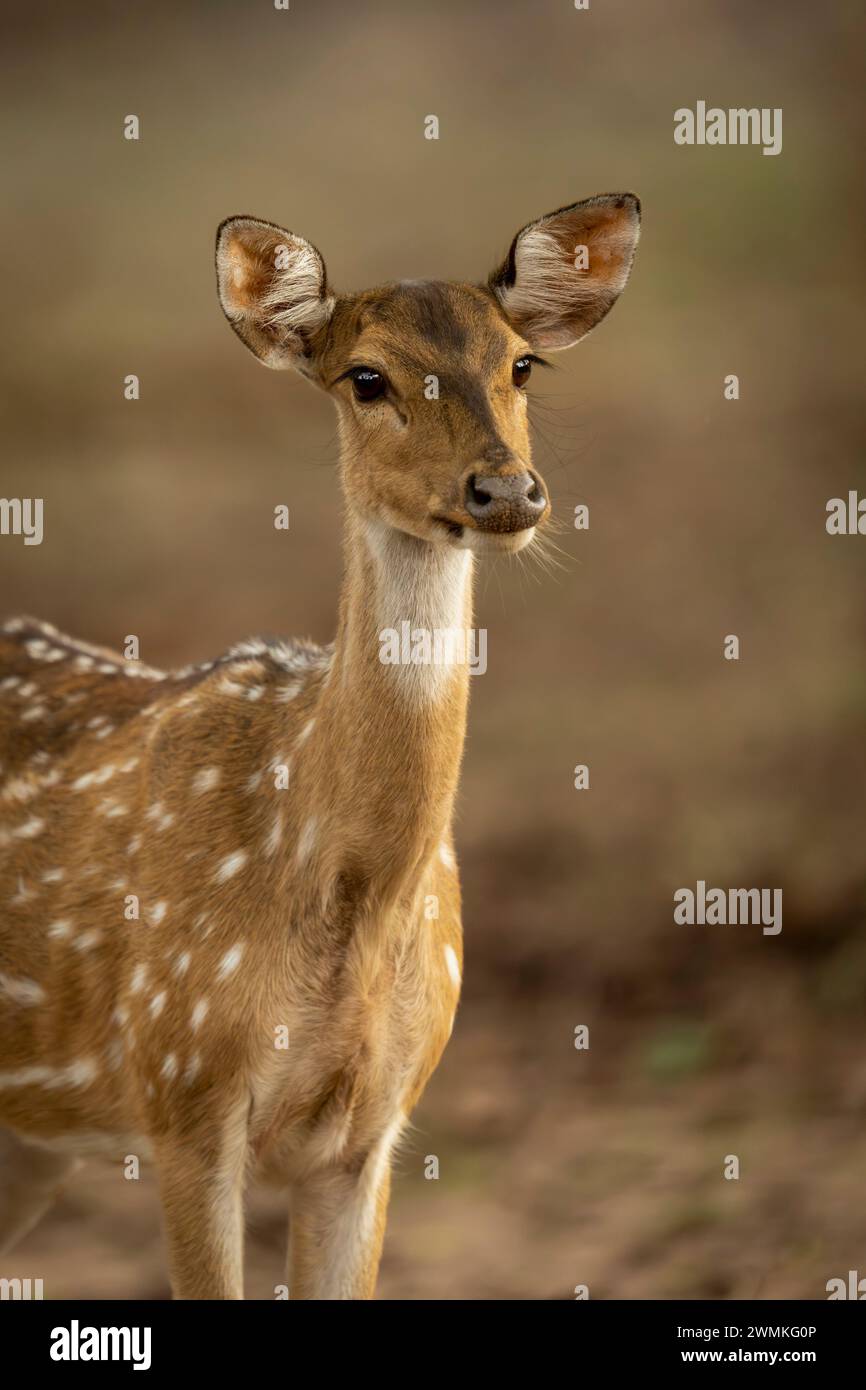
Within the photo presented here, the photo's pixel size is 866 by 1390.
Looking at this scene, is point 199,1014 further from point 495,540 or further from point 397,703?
point 495,540

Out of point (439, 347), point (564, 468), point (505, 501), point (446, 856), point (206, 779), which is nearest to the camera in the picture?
point (505, 501)

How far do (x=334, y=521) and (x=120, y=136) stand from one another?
2235 mm

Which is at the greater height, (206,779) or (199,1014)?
(206,779)

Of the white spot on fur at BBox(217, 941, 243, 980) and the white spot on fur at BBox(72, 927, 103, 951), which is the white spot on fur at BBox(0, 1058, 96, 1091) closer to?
the white spot on fur at BBox(72, 927, 103, 951)

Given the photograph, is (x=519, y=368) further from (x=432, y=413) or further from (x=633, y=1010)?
(x=633, y=1010)

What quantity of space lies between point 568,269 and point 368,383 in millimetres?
738

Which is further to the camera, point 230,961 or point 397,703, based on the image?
point 230,961

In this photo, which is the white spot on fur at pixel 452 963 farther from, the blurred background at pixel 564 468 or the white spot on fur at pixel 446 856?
the blurred background at pixel 564 468

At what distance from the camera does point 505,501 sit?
405cm

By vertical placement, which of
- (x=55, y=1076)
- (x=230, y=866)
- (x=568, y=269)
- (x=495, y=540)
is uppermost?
(x=568, y=269)

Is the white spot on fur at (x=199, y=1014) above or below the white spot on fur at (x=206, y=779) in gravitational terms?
below

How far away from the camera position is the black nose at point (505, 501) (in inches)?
159

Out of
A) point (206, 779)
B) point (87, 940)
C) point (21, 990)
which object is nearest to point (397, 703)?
point (206, 779)

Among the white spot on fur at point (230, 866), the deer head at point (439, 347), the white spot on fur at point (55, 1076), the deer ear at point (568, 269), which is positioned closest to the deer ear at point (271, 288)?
the deer head at point (439, 347)
